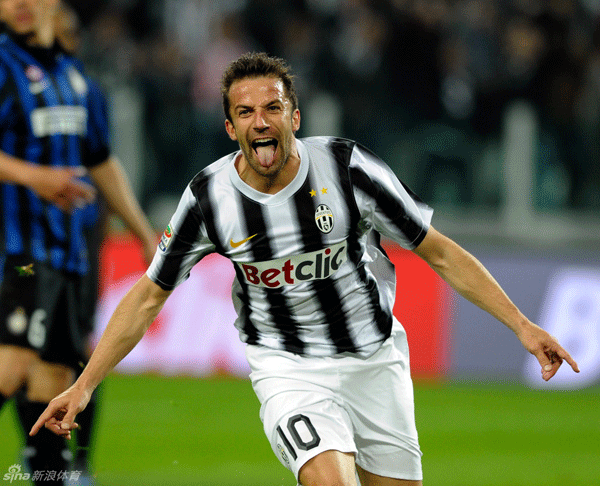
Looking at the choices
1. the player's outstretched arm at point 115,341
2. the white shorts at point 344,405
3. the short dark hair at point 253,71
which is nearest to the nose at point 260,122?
the short dark hair at point 253,71

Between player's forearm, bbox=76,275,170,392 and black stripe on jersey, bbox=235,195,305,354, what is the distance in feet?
1.28

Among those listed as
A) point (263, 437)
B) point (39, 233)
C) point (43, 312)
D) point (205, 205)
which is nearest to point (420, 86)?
point (263, 437)

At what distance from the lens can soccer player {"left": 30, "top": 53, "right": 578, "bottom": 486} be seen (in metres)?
3.47

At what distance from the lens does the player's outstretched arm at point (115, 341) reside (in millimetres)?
3377

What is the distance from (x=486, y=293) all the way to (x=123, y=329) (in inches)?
52.5

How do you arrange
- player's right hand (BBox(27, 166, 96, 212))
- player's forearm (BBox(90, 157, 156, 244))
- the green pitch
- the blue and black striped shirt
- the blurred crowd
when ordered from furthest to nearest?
the blurred crowd, the green pitch, player's forearm (BBox(90, 157, 156, 244)), the blue and black striped shirt, player's right hand (BBox(27, 166, 96, 212))

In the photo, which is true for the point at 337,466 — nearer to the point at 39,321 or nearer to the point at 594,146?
the point at 39,321

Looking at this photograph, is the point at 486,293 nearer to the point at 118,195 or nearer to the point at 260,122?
the point at 260,122

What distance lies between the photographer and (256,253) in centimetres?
360

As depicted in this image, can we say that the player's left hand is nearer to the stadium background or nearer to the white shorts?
the white shorts

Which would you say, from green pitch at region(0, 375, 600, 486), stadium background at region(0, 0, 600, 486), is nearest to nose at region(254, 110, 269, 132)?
green pitch at region(0, 375, 600, 486)

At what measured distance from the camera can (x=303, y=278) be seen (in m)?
3.66

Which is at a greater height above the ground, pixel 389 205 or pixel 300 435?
pixel 389 205

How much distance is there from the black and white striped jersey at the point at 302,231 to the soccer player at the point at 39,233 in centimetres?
97
